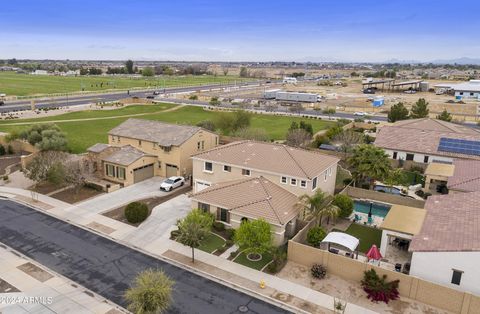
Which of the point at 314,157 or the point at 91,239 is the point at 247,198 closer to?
the point at 314,157

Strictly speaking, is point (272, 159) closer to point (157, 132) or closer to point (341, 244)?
point (341, 244)

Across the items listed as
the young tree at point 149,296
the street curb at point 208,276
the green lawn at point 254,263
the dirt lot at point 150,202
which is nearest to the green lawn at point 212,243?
the green lawn at point 254,263

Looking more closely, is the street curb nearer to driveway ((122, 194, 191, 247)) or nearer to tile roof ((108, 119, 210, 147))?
driveway ((122, 194, 191, 247))

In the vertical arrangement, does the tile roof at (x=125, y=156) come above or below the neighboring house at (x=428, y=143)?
below

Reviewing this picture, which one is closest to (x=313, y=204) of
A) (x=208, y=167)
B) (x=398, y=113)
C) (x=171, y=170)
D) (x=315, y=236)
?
(x=315, y=236)

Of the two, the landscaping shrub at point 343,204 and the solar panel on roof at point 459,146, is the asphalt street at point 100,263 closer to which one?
the landscaping shrub at point 343,204

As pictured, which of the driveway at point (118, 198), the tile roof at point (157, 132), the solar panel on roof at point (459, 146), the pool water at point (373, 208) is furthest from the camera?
the solar panel on roof at point (459, 146)
